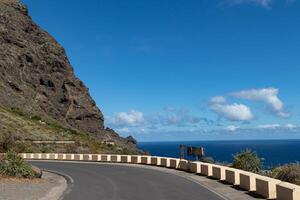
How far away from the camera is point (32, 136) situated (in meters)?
73.6

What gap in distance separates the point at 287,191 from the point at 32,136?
6136 cm

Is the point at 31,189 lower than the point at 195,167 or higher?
lower

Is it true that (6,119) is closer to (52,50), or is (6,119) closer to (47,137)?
(47,137)

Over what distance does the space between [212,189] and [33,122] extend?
66725 mm

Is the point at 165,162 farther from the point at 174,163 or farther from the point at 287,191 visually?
the point at 287,191

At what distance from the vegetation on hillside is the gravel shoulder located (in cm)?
3260

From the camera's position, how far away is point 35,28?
126 m

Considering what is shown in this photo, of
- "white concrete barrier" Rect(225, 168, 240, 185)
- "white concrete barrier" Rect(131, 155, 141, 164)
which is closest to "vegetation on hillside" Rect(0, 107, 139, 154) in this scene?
"white concrete barrier" Rect(131, 155, 141, 164)

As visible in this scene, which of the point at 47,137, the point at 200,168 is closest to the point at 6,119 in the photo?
the point at 47,137

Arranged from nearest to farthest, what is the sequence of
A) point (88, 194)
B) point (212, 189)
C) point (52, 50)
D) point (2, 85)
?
point (88, 194)
point (212, 189)
point (2, 85)
point (52, 50)

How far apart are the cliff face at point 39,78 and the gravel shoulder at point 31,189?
73.4 m

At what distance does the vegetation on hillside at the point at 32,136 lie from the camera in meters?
65.1

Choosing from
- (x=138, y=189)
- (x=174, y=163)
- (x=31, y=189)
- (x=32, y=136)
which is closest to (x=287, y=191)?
(x=138, y=189)

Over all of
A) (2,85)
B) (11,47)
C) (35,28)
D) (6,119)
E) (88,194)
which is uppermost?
(35,28)
